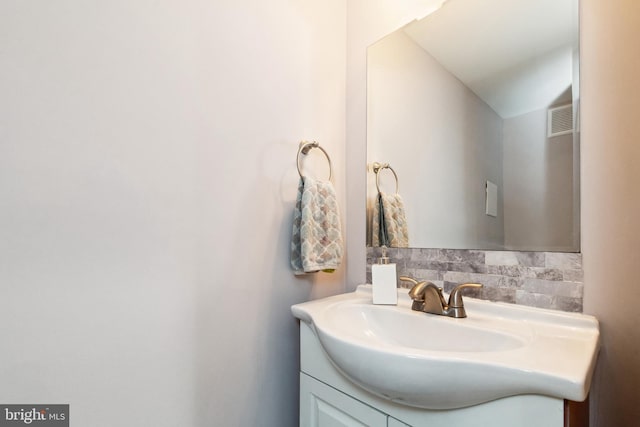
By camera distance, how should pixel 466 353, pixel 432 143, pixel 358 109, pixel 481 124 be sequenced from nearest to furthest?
pixel 466 353
pixel 481 124
pixel 432 143
pixel 358 109

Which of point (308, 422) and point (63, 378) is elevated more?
point (63, 378)

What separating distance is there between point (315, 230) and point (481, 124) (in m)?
0.63

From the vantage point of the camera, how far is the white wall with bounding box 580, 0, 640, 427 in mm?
682

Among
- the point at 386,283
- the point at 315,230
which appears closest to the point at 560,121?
the point at 386,283

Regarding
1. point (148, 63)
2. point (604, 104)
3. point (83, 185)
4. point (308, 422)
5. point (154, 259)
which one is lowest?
point (308, 422)

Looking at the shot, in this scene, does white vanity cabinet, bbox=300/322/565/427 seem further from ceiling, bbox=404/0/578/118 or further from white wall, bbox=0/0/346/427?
ceiling, bbox=404/0/578/118

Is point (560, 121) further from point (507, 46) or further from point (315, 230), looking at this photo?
point (315, 230)

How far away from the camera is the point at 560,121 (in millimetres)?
794

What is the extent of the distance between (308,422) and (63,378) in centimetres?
63

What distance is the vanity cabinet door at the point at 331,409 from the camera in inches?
28.3

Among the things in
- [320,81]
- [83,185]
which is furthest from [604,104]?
[83,185]

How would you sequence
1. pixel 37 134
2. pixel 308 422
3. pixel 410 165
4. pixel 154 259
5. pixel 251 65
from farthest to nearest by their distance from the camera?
pixel 410 165 < pixel 251 65 < pixel 308 422 < pixel 154 259 < pixel 37 134

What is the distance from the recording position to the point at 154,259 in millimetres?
785

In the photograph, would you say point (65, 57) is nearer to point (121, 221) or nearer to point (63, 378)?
point (121, 221)
